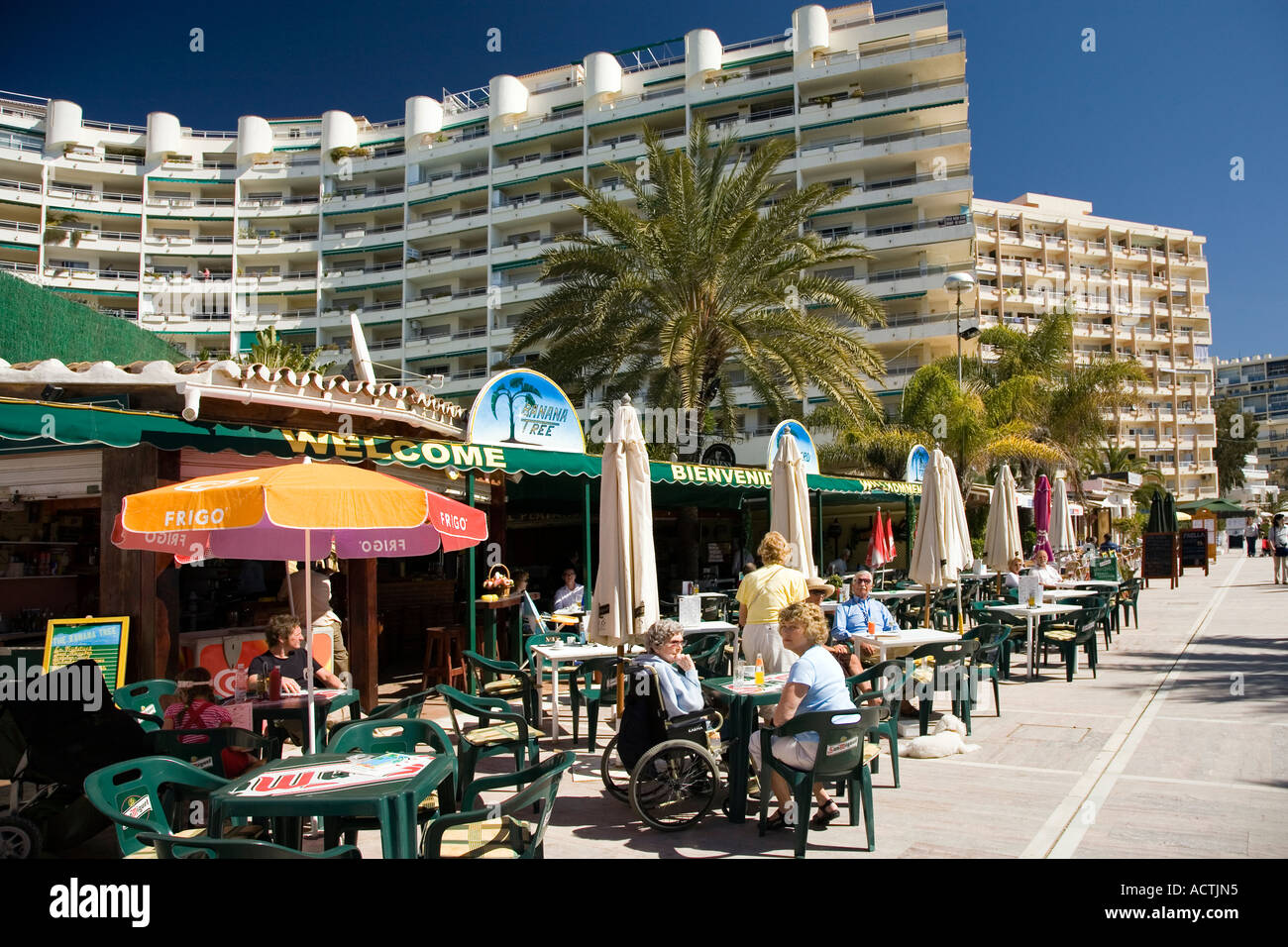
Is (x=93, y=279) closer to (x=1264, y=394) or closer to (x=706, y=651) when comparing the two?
(x=706, y=651)

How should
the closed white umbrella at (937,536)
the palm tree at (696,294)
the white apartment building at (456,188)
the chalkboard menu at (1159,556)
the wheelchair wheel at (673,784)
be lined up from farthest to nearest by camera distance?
the white apartment building at (456,188) → the chalkboard menu at (1159,556) → the palm tree at (696,294) → the closed white umbrella at (937,536) → the wheelchair wheel at (673,784)

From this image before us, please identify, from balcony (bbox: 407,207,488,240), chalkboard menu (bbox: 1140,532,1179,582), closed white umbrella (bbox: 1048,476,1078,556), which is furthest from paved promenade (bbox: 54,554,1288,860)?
balcony (bbox: 407,207,488,240)

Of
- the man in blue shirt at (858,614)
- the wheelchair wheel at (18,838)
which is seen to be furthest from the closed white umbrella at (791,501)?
the wheelchair wheel at (18,838)

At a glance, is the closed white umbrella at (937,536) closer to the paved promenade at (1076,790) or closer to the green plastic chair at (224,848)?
the paved promenade at (1076,790)

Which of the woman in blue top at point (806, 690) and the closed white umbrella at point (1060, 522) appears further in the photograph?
the closed white umbrella at point (1060, 522)

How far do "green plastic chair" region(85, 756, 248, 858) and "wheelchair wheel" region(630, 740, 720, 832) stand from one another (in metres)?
A: 2.25

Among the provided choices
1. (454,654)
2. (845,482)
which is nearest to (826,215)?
(845,482)

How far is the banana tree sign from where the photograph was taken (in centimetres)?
1105

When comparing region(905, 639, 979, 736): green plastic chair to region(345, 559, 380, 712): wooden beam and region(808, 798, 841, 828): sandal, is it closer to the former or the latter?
region(808, 798, 841, 828): sandal

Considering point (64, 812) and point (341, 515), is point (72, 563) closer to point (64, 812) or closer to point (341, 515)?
point (64, 812)

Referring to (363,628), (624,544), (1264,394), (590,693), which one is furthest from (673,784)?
(1264,394)

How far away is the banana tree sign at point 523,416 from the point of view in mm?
11055

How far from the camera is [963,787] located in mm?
5898

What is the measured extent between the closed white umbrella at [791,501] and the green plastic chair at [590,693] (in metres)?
2.88
